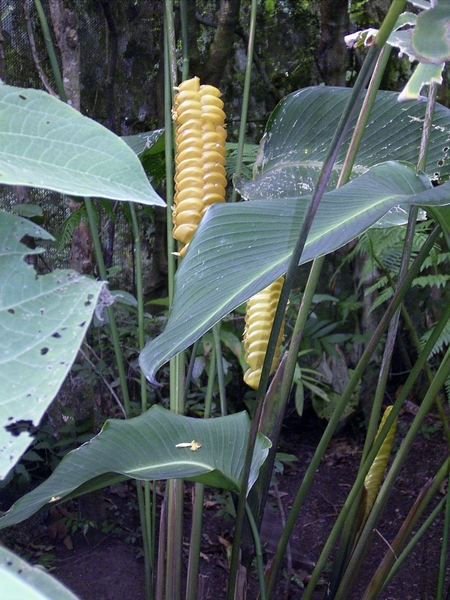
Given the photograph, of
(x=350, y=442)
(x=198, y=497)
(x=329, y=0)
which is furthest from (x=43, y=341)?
(x=329, y=0)

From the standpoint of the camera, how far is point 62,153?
176 mm

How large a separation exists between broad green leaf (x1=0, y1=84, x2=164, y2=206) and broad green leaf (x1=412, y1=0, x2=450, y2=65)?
0.17m

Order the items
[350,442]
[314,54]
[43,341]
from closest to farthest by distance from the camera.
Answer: [43,341] < [350,442] < [314,54]

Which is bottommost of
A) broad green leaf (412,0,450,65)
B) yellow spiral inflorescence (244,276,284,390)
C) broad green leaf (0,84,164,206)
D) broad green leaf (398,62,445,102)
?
yellow spiral inflorescence (244,276,284,390)

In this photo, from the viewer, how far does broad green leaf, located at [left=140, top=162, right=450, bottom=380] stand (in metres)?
0.34

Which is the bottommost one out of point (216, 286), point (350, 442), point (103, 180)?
point (350, 442)

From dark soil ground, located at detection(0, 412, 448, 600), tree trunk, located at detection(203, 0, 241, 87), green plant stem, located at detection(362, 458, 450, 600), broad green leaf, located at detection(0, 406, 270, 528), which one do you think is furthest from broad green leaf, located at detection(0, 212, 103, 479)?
tree trunk, located at detection(203, 0, 241, 87)

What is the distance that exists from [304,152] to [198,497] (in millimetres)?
420

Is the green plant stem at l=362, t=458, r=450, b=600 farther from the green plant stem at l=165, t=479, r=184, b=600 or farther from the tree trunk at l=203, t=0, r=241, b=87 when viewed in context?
the tree trunk at l=203, t=0, r=241, b=87

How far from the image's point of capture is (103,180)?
167 mm

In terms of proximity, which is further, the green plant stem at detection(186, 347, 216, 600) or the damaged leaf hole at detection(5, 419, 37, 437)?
the green plant stem at detection(186, 347, 216, 600)

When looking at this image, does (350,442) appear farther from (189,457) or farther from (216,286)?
(216,286)

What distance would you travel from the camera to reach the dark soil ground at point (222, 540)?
106 cm

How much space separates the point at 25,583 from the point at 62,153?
5.1 inches
